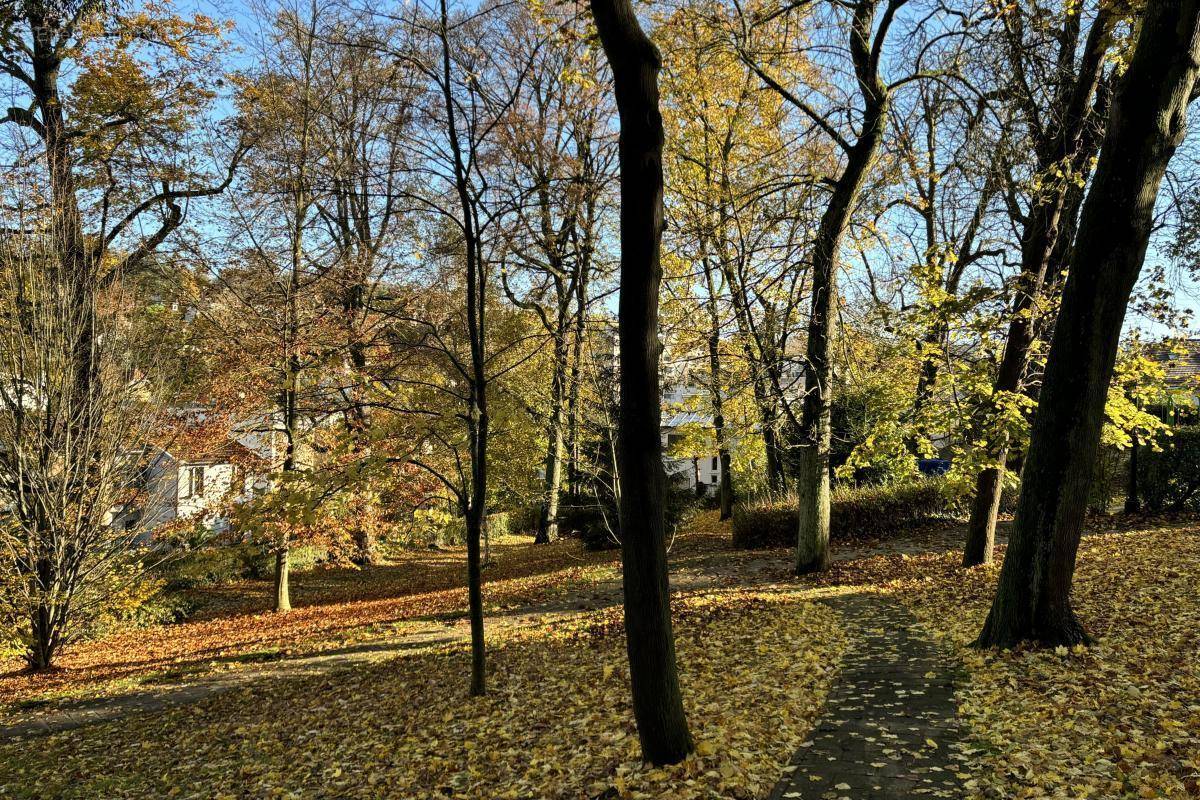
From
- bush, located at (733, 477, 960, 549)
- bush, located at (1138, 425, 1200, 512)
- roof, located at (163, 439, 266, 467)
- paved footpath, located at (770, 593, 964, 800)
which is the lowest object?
paved footpath, located at (770, 593, 964, 800)

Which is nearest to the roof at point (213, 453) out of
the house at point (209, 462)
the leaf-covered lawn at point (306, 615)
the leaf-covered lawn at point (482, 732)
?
the house at point (209, 462)

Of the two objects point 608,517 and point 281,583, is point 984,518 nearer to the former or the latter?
point 608,517

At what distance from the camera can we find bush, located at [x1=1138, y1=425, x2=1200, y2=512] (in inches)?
507

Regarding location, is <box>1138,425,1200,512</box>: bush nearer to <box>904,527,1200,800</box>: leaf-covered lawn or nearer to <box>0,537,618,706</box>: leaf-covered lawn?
<box>904,527,1200,800</box>: leaf-covered lawn

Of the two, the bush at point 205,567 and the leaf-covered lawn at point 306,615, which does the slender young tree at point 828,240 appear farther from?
the bush at point 205,567

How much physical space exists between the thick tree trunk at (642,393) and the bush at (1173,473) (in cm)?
1337

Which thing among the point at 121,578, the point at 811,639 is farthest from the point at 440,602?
the point at 811,639

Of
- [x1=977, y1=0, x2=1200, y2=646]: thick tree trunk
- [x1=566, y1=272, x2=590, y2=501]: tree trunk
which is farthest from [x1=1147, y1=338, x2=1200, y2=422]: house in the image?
[x1=566, y1=272, x2=590, y2=501]: tree trunk

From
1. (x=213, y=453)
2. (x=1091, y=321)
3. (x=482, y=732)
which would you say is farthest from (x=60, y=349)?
(x=1091, y=321)

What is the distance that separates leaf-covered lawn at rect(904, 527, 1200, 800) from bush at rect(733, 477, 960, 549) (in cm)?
743

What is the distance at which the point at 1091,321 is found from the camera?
17.1 feet

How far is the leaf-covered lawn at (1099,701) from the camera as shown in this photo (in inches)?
133

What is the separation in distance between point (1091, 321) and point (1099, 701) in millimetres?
2766

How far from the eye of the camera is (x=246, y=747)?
5.96 metres
